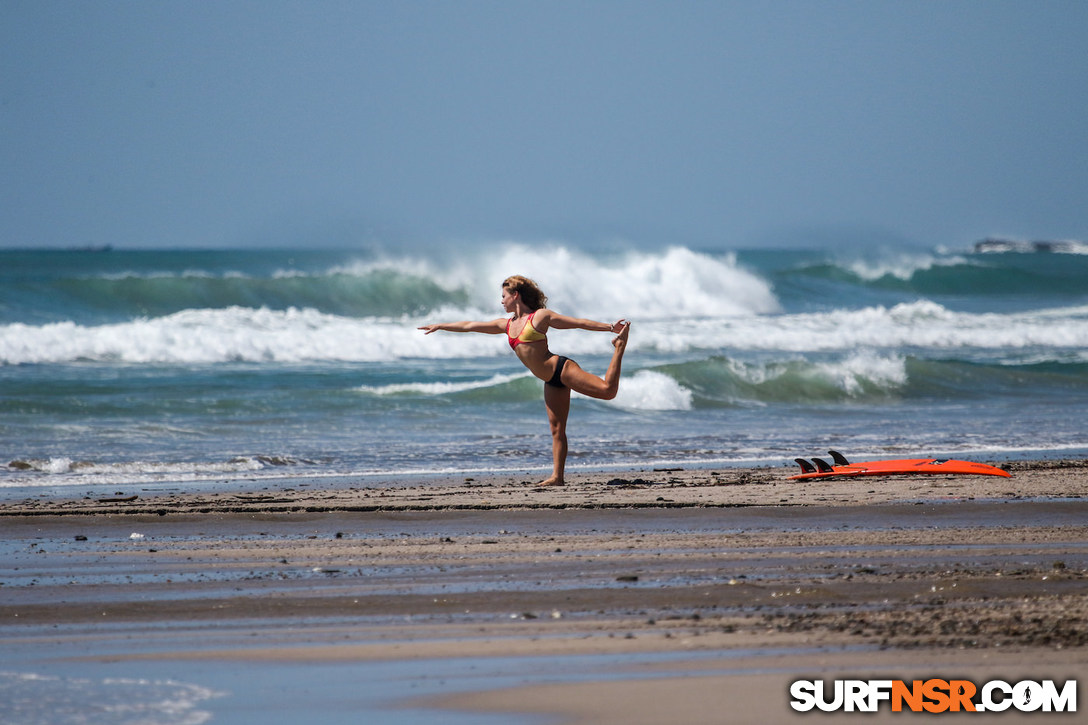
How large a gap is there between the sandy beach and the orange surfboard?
2.57ft

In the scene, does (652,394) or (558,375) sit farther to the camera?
(652,394)

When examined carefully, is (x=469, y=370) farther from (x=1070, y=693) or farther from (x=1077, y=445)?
(x=1070, y=693)

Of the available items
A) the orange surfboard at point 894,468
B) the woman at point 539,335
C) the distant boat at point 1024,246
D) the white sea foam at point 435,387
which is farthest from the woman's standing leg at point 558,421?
the distant boat at point 1024,246

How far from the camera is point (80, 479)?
34.3ft

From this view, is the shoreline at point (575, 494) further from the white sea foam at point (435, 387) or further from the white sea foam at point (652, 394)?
the white sea foam at point (435, 387)

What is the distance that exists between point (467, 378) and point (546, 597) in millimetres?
13866

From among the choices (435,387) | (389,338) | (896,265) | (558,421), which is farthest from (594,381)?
(896,265)

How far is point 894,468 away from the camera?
1006cm

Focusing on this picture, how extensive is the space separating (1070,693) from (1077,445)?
9.74 m

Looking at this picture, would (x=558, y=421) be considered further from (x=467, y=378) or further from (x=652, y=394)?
(x=467, y=378)

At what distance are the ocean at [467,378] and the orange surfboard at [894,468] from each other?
1331 mm

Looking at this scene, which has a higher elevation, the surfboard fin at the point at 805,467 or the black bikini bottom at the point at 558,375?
the black bikini bottom at the point at 558,375

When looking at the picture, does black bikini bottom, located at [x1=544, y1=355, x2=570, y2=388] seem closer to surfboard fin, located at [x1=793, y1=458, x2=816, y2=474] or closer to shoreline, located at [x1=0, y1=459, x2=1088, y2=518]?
shoreline, located at [x1=0, y1=459, x2=1088, y2=518]

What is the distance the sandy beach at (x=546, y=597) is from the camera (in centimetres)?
416
